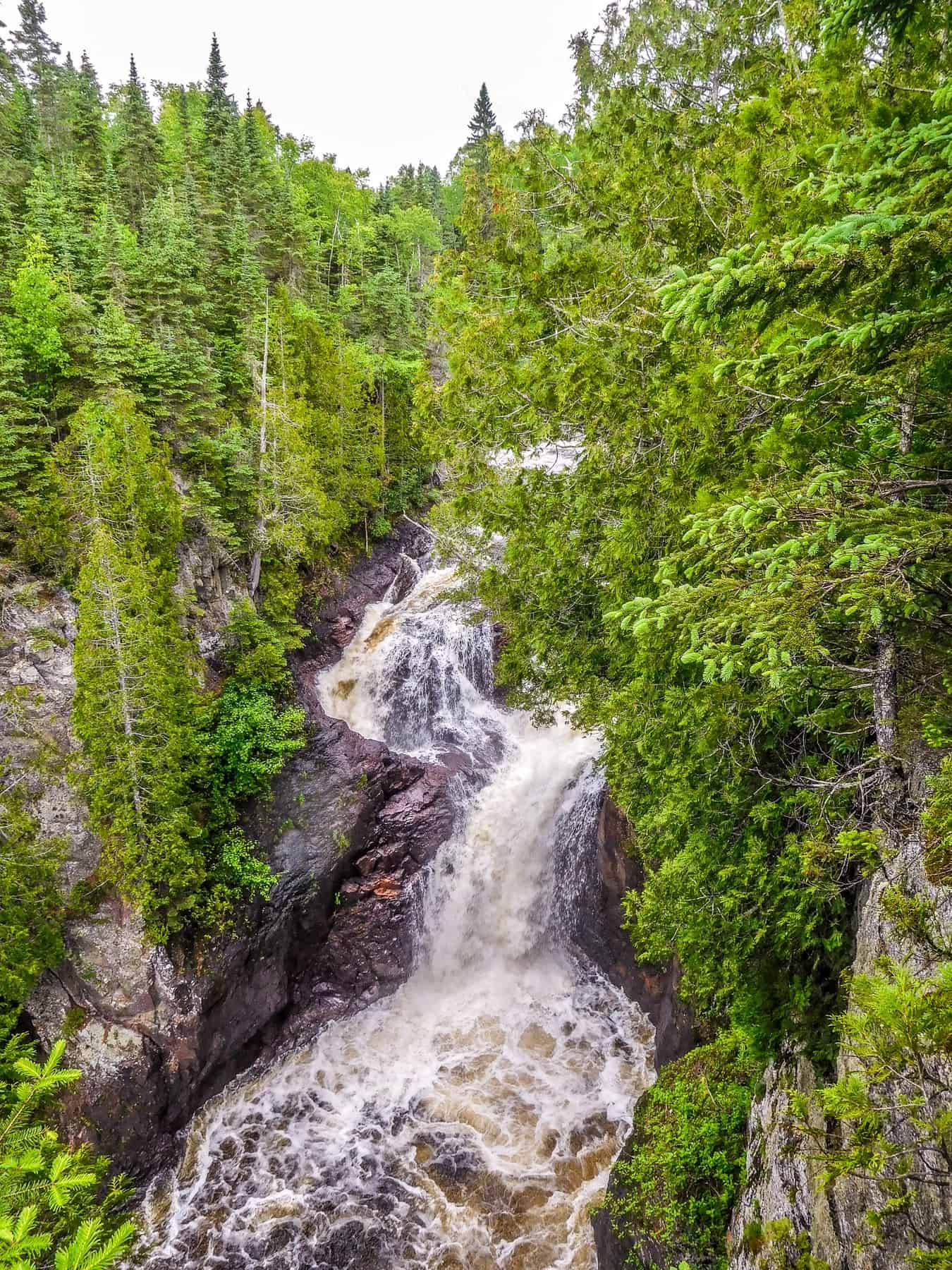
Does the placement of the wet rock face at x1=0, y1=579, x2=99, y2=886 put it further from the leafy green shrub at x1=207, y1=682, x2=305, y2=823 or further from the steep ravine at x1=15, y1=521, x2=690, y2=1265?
the leafy green shrub at x1=207, y1=682, x2=305, y2=823

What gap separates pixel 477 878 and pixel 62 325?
670 inches

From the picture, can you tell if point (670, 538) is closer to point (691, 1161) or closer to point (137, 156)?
point (691, 1161)

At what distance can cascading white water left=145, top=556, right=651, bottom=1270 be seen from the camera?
30.8ft

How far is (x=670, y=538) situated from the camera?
6301 millimetres

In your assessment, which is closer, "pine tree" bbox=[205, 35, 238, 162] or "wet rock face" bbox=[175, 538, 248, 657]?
"wet rock face" bbox=[175, 538, 248, 657]

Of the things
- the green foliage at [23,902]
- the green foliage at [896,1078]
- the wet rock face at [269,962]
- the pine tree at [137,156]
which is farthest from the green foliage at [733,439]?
the pine tree at [137,156]

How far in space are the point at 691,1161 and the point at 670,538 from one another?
7.49 meters

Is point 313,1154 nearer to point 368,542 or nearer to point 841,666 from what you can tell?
point 841,666

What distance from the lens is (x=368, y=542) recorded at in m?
24.1

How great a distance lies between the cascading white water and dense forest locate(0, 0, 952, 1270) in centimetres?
203

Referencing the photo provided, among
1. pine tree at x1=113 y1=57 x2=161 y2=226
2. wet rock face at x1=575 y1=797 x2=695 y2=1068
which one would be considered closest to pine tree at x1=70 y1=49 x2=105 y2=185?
pine tree at x1=113 y1=57 x2=161 y2=226

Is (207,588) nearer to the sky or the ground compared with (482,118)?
nearer to the ground

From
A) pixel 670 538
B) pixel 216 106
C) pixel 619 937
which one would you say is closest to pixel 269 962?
pixel 619 937

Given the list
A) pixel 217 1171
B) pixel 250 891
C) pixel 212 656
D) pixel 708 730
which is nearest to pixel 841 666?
pixel 708 730
